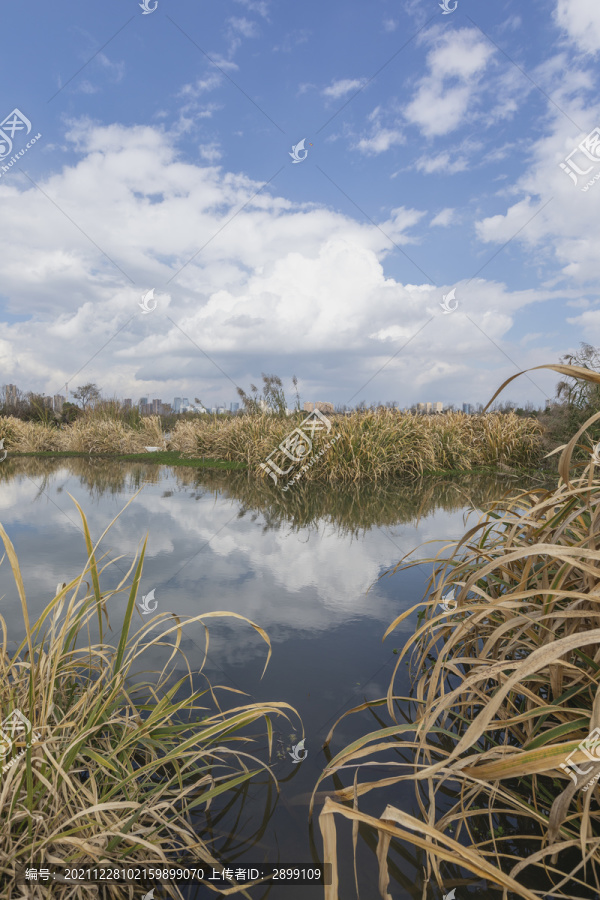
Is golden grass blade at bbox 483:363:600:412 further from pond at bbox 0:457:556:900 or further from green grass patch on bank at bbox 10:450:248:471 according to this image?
green grass patch on bank at bbox 10:450:248:471

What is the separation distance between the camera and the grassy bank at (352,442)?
9.09 meters

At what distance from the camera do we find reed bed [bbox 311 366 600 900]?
92 centimetres

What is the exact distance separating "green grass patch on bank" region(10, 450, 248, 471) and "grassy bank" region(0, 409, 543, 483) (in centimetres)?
22

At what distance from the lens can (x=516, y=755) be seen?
94 centimetres

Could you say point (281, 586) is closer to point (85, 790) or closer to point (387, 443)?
point (85, 790)

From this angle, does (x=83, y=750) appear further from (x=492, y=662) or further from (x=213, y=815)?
(x=492, y=662)

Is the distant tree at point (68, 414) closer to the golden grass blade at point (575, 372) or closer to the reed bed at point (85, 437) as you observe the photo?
the reed bed at point (85, 437)

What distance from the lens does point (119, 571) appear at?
3498 mm

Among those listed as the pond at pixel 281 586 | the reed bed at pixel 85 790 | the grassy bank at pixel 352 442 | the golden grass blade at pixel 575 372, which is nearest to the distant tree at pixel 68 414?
the grassy bank at pixel 352 442

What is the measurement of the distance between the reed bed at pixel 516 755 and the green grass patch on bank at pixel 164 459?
30.6ft

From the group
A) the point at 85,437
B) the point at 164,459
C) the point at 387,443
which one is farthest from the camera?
the point at 85,437

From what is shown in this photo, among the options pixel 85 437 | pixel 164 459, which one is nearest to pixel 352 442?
pixel 164 459

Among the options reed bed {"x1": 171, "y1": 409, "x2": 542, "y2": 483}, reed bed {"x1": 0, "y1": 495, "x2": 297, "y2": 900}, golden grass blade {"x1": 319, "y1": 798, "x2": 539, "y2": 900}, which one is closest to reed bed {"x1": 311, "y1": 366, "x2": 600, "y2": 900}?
golden grass blade {"x1": 319, "y1": 798, "x2": 539, "y2": 900}

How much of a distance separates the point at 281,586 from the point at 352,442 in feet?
19.6
